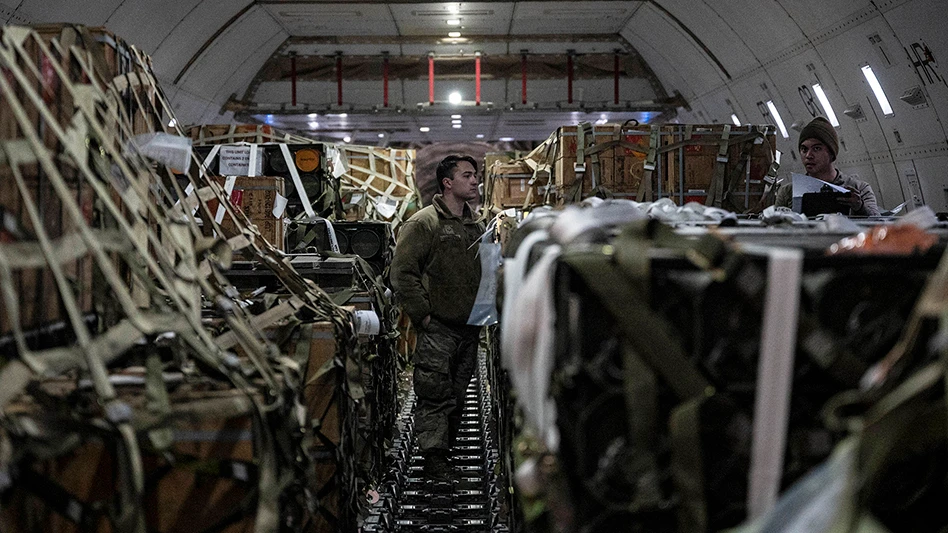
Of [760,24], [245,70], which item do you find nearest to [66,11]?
[245,70]

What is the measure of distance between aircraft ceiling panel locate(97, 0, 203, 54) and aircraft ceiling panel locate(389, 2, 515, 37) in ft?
11.3

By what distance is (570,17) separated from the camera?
14.8 metres

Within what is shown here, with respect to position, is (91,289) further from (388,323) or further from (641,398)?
(388,323)

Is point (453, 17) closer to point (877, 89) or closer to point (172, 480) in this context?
point (877, 89)

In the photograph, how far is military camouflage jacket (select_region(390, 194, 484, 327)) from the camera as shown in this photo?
681cm

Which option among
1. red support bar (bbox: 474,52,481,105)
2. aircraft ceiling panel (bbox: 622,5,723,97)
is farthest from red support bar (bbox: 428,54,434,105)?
aircraft ceiling panel (bbox: 622,5,723,97)

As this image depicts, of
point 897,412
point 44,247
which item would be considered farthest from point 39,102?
point 897,412

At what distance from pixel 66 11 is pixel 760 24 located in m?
7.81

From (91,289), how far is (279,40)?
1334 cm

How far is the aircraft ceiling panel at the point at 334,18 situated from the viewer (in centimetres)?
1385

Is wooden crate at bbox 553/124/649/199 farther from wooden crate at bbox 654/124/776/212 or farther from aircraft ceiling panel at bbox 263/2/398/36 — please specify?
aircraft ceiling panel at bbox 263/2/398/36

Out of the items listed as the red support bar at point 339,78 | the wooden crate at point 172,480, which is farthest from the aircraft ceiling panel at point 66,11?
the wooden crate at point 172,480

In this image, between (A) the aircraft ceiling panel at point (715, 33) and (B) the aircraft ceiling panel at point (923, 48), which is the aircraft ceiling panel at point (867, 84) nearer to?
(B) the aircraft ceiling panel at point (923, 48)

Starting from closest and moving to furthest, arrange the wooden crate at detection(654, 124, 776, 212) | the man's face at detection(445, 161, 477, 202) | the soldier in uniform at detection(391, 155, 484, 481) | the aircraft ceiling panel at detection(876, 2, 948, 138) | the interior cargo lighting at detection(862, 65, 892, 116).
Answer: the soldier in uniform at detection(391, 155, 484, 481), the man's face at detection(445, 161, 477, 202), the wooden crate at detection(654, 124, 776, 212), the aircraft ceiling panel at detection(876, 2, 948, 138), the interior cargo lighting at detection(862, 65, 892, 116)
